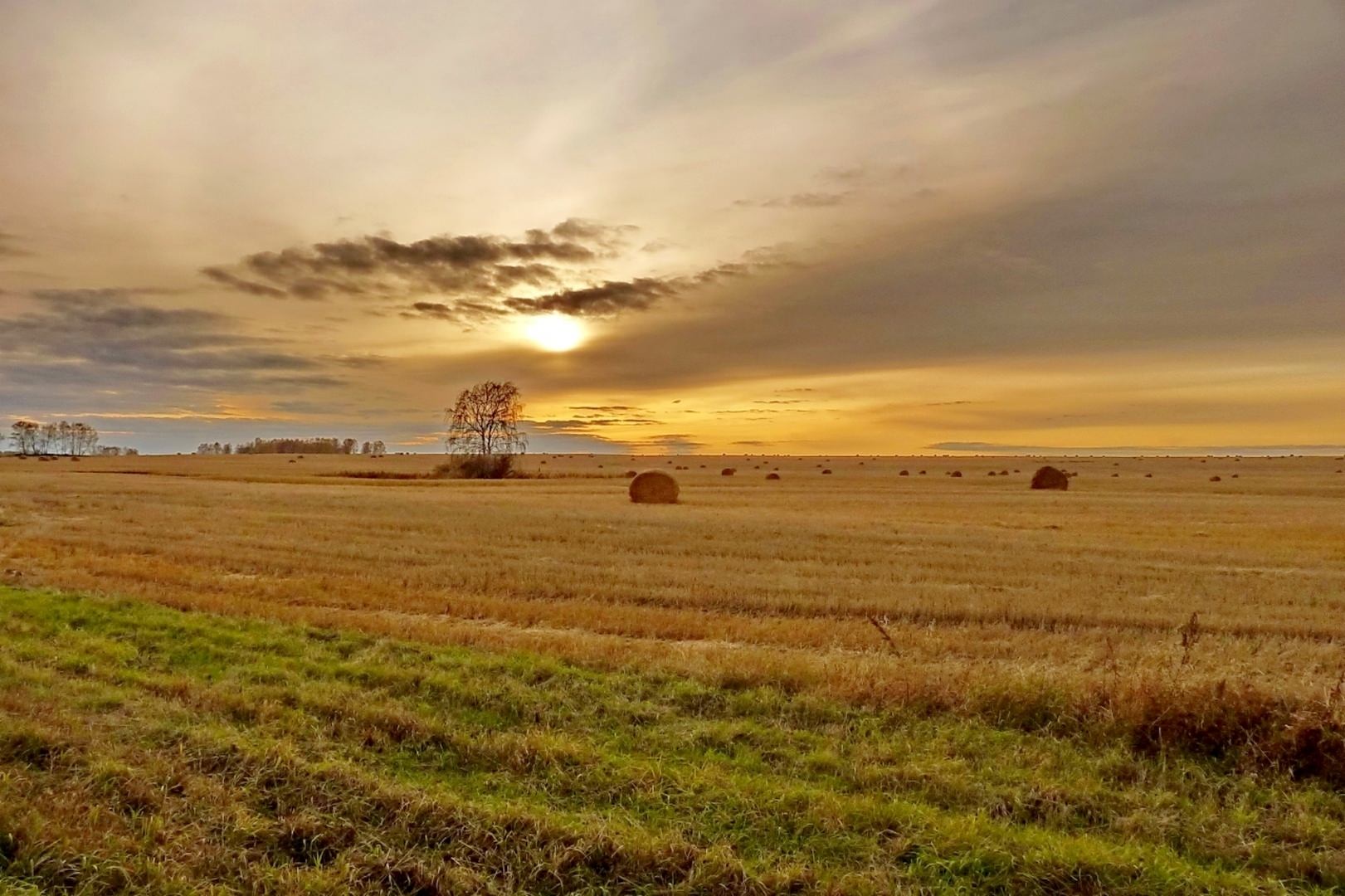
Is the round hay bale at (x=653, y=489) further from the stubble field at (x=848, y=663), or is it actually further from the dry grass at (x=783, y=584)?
the stubble field at (x=848, y=663)

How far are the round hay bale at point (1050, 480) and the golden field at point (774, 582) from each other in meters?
21.0

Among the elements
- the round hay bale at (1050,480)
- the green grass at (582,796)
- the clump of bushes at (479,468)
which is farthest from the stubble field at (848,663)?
the clump of bushes at (479,468)

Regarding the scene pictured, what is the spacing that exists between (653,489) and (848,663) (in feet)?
104

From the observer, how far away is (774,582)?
15.5 m

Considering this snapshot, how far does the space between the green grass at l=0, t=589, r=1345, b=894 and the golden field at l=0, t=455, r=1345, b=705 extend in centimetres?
128

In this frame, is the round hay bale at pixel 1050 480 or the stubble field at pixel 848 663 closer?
the stubble field at pixel 848 663

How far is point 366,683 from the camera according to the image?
8172 millimetres

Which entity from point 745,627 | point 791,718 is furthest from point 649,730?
point 745,627

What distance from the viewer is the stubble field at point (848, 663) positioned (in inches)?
205

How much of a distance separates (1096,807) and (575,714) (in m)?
4.20

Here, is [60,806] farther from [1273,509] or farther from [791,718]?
[1273,509]

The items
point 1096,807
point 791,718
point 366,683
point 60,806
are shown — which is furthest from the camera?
point 366,683

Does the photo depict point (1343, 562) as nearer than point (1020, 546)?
Yes

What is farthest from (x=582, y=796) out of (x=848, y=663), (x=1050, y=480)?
(x=1050, y=480)
